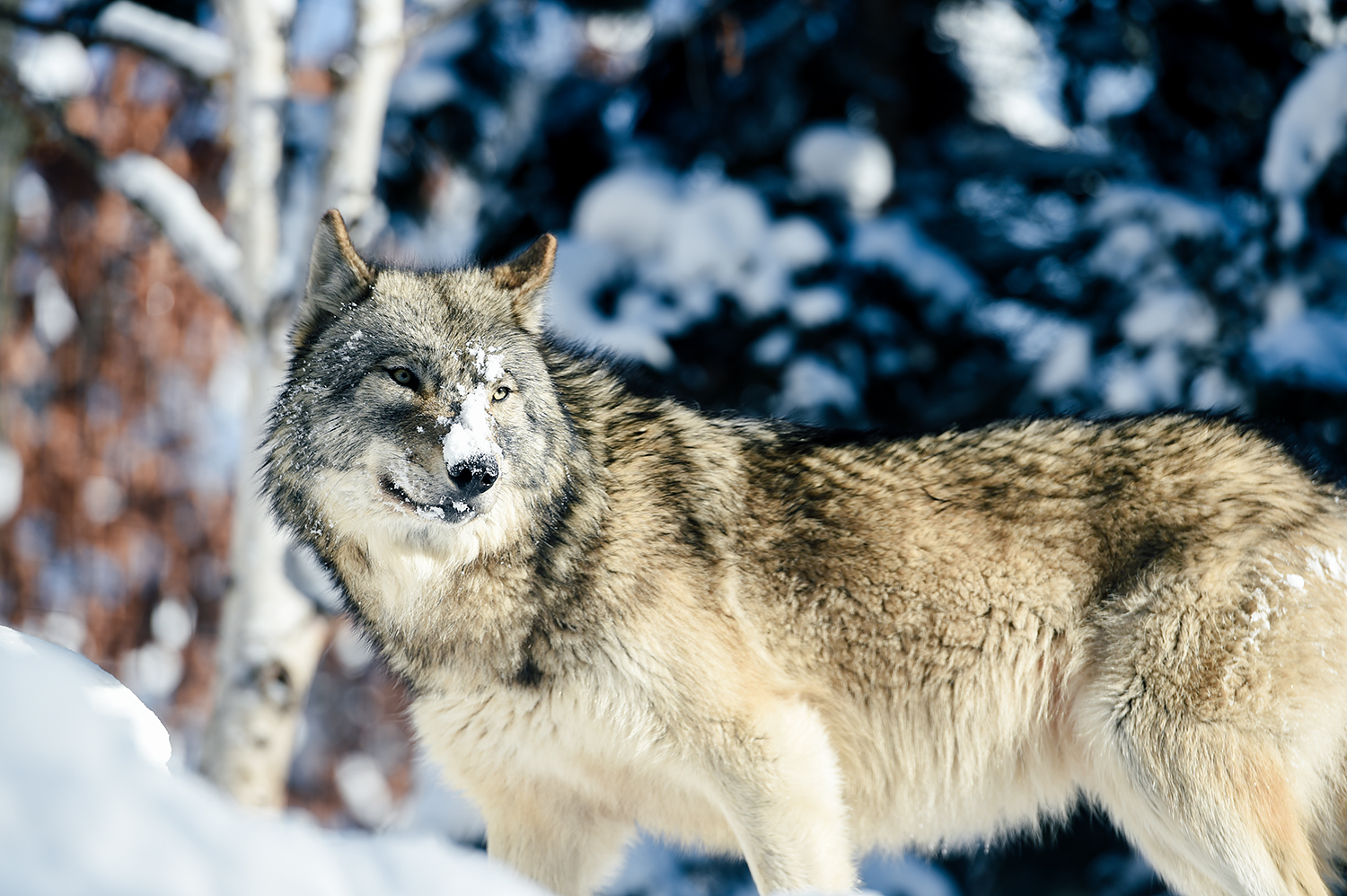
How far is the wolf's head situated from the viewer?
2.75m

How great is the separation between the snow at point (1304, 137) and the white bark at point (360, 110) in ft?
15.3

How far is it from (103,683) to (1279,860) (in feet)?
9.70

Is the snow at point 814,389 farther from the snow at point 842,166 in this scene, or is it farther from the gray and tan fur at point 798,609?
the gray and tan fur at point 798,609

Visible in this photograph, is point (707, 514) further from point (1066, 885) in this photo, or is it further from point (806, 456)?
point (1066, 885)

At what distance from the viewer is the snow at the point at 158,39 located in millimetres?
5902

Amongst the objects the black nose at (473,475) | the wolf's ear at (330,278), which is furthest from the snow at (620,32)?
the black nose at (473,475)

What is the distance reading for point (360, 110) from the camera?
550 cm

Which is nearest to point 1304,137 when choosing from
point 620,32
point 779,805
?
point 779,805

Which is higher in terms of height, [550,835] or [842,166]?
[842,166]

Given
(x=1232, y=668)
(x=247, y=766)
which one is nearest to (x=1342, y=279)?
(x=1232, y=668)

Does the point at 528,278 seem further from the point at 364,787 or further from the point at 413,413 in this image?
the point at 364,787

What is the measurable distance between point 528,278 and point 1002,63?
5520mm

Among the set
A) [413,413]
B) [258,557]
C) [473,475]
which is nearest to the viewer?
[473,475]

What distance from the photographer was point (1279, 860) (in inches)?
112
